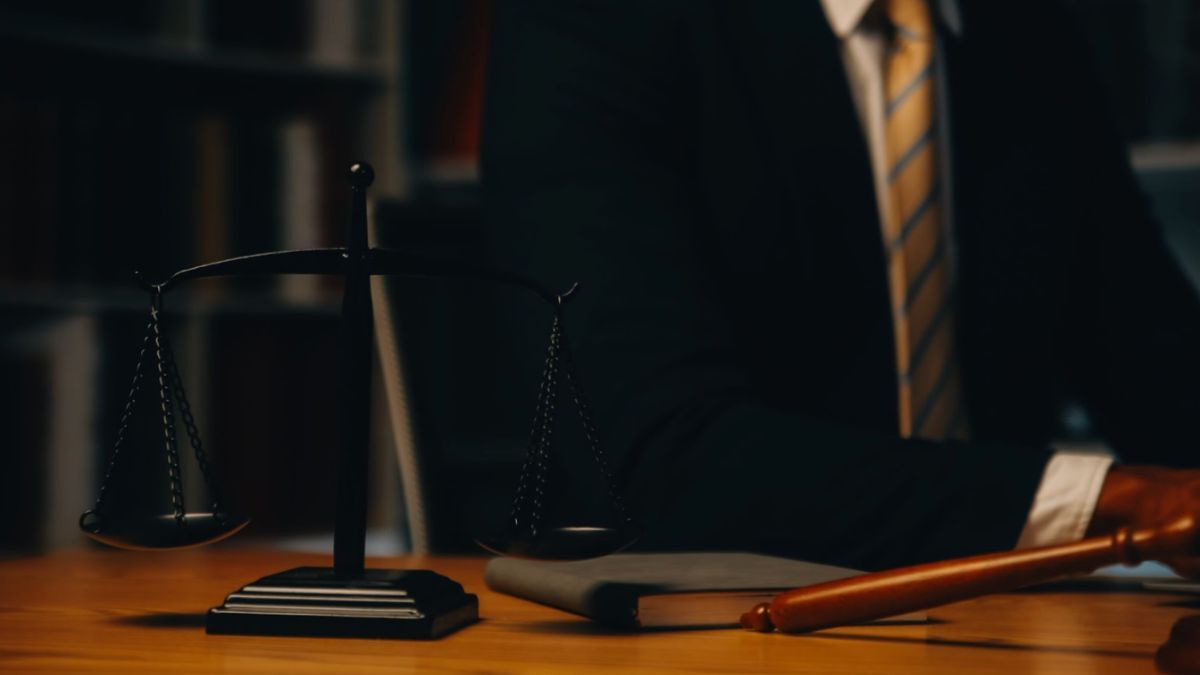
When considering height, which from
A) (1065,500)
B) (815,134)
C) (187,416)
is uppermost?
(815,134)

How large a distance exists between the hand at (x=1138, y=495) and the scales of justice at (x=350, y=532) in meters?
0.38

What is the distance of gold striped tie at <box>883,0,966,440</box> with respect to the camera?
58.4 inches

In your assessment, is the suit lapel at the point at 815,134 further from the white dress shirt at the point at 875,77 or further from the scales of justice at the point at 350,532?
the scales of justice at the point at 350,532

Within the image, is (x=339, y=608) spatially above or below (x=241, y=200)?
below

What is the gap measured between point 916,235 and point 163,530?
98 cm

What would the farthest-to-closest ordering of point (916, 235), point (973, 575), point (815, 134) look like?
point (916, 235) → point (815, 134) → point (973, 575)

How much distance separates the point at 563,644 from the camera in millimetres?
667

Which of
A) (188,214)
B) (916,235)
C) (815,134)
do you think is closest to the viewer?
(815,134)

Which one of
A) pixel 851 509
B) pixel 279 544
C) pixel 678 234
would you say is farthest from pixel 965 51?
pixel 279 544

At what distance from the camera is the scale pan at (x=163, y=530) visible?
720 mm

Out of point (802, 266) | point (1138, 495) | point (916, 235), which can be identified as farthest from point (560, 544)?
point (916, 235)

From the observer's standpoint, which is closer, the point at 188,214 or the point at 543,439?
the point at 543,439

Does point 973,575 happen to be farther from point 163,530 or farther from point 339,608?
point 163,530

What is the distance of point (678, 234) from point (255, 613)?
726 millimetres
